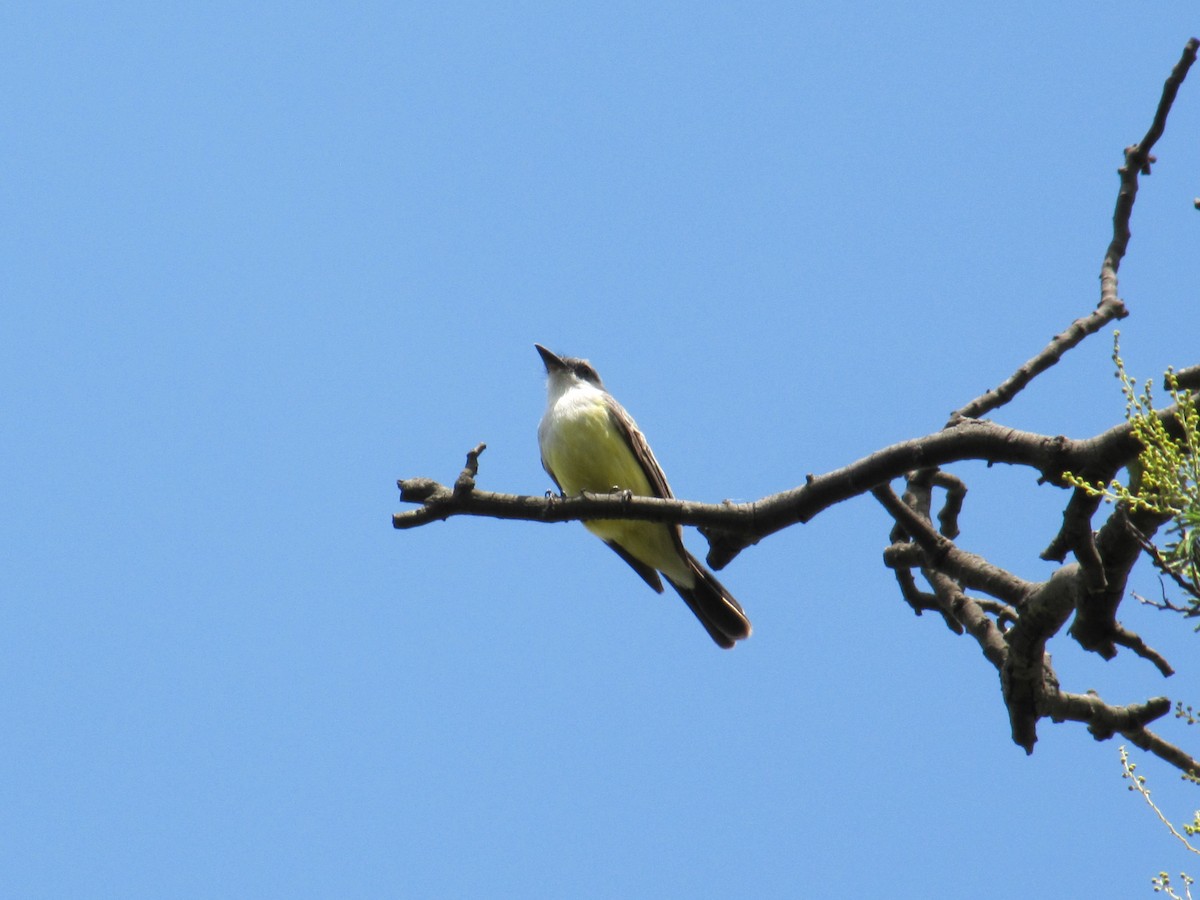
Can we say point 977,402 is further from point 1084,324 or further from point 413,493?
point 413,493

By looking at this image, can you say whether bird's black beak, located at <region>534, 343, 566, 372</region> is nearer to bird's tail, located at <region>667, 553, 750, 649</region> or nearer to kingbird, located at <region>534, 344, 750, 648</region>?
kingbird, located at <region>534, 344, 750, 648</region>

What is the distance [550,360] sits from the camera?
9.75m

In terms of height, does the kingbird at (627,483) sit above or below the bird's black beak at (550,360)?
below

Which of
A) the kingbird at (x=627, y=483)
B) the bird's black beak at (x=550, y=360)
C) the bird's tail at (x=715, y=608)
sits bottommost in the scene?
the bird's tail at (x=715, y=608)

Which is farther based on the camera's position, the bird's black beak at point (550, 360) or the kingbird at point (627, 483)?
the bird's black beak at point (550, 360)

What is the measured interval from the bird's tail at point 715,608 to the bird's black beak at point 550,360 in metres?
2.18

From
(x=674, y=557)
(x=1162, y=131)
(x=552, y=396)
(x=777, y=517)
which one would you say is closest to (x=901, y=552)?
(x=777, y=517)

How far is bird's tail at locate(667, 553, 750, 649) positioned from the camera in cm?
796

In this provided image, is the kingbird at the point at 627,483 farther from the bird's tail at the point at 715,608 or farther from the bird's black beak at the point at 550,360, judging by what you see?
the bird's black beak at the point at 550,360

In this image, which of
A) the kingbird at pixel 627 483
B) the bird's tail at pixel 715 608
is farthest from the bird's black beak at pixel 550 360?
the bird's tail at pixel 715 608

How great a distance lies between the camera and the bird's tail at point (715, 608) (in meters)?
7.96

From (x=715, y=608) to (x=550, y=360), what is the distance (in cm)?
264

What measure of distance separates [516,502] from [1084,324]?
2.81 m

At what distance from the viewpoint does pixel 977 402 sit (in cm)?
Result: 584
